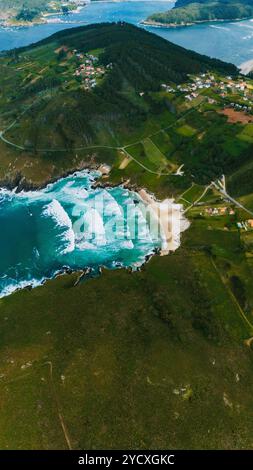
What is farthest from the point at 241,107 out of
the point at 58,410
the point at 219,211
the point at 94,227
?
the point at 58,410

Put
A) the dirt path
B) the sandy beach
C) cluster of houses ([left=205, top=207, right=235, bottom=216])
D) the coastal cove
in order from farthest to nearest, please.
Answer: cluster of houses ([left=205, top=207, right=235, bottom=216]), the sandy beach, the coastal cove, the dirt path

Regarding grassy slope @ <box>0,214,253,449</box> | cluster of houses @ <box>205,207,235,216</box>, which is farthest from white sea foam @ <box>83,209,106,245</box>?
cluster of houses @ <box>205,207,235,216</box>

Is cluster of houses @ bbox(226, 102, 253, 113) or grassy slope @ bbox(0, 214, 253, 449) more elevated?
cluster of houses @ bbox(226, 102, 253, 113)

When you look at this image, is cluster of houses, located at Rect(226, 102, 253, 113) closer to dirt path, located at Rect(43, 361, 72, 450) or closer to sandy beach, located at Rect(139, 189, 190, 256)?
sandy beach, located at Rect(139, 189, 190, 256)

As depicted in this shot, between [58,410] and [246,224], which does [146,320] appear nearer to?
[58,410]

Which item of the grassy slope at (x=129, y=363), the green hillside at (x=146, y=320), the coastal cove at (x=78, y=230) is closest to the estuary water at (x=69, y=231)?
the coastal cove at (x=78, y=230)
